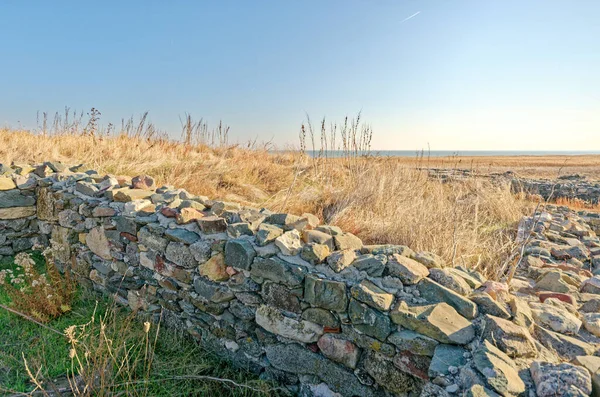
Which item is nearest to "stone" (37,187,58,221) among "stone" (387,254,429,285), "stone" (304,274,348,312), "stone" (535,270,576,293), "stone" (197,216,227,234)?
"stone" (197,216,227,234)

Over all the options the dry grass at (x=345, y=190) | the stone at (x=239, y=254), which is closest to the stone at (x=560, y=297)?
the dry grass at (x=345, y=190)

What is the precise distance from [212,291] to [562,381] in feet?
7.03

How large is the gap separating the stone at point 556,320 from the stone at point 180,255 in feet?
7.90

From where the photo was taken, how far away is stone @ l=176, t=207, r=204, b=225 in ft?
9.34

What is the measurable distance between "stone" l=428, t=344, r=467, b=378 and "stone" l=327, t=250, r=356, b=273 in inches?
27.9

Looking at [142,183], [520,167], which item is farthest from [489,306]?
[520,167]

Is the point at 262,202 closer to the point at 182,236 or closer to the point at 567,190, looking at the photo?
the point at 182,236

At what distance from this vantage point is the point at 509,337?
1.71 m

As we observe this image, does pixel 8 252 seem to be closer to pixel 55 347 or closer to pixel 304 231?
pixel 55 347

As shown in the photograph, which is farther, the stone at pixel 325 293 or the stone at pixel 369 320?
→ the stone at pixel 325 293

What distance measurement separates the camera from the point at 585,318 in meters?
2.21

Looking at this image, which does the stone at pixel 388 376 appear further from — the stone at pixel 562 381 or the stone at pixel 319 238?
the stone at pixel 319 238

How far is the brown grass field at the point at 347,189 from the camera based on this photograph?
365cm

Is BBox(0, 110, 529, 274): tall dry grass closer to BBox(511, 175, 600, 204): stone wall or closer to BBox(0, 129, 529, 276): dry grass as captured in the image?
BBox(0, 129, 529, 276): dry grass
